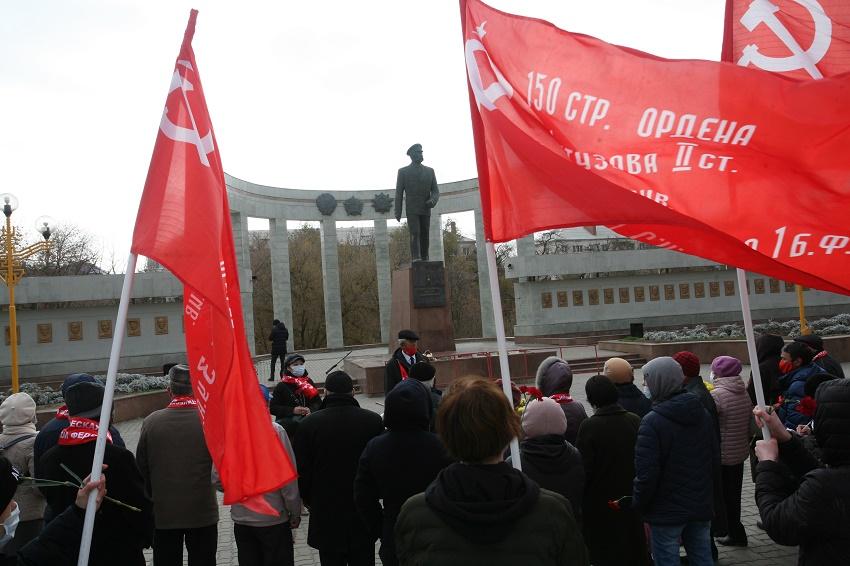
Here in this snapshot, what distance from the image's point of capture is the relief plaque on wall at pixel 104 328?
23016 mm

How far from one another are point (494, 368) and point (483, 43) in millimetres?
12098

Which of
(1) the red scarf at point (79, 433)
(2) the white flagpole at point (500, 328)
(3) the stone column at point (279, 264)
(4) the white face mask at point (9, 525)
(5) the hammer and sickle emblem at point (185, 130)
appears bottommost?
(4) the white face mask at point (9, 525)

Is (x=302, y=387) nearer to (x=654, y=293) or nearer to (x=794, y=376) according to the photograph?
(x=794, y=376)

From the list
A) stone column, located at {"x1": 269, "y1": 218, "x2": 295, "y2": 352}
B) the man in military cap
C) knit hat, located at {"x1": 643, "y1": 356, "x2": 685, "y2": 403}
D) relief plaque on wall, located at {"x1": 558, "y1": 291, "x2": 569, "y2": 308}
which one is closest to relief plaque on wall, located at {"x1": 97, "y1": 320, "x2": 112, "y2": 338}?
stone column, located at {"x1": 269, "y1": 218, "x2": 295, "y2": 352}

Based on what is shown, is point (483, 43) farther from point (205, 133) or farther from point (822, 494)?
point (822, 494)

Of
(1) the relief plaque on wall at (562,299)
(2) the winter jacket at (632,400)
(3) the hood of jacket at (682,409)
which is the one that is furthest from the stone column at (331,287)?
(3) the hood of jacket at (682,409)

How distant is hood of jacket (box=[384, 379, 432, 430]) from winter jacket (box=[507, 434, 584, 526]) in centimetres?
52

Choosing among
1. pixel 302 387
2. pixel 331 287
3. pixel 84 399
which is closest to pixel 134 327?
pixel 331 287

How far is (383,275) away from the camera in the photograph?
101 ft

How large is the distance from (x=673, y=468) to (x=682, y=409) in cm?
31

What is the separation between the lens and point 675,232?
3656 millimetres

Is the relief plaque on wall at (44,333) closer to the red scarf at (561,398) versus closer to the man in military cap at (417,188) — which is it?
the man in military cap at (417,188)

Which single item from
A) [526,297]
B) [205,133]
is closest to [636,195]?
[205,133]

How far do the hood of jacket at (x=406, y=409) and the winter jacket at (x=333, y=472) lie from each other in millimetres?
A: 521
